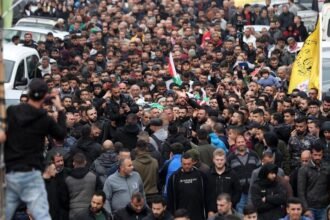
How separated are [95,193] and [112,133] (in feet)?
13.6

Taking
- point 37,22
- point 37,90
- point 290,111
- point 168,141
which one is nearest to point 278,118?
point 290,111

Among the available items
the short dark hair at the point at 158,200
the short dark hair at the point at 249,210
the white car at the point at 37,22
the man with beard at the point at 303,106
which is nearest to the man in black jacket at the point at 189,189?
the short dark hair at the point at 158,200

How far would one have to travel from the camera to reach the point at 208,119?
992 inches

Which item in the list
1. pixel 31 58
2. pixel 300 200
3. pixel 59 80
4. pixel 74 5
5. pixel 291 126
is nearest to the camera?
pixel 300 200

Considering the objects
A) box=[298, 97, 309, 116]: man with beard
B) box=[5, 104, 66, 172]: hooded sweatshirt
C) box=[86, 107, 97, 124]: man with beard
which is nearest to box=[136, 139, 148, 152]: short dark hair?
box=[86, 107, 97, 124]: man with beard

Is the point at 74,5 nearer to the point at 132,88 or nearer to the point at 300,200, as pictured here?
the point at 132,88

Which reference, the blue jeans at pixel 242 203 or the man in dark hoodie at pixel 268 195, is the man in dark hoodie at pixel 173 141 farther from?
the man in dark hoodie at pixel 268 195

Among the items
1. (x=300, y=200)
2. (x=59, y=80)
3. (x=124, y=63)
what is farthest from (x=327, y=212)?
(x=124, y=63)

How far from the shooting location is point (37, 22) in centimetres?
4212

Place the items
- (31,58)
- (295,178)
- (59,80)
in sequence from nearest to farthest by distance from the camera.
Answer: (295,178) < (59,80) < (31,58)

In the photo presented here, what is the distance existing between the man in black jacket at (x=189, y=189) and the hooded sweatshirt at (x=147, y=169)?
533mm

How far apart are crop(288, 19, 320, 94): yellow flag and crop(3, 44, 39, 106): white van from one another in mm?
5570

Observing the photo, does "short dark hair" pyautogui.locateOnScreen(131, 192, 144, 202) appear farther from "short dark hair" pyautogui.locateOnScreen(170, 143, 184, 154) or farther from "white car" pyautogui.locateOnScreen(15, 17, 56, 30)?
"white car" pyautogui.locateOnScreen(15, 17, 56, 30)

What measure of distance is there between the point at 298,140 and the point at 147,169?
2.74 meters
